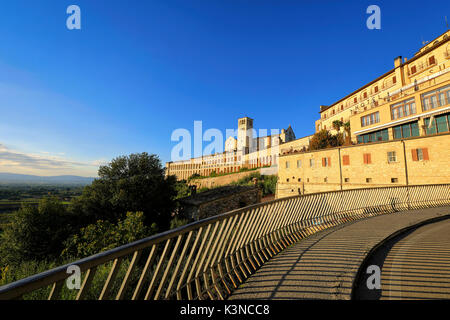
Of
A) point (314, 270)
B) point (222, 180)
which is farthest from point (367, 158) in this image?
point (222, 180)

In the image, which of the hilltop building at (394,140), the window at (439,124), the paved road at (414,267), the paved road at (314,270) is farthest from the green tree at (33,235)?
the window at (439,124)

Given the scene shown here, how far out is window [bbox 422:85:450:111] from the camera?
760 inches

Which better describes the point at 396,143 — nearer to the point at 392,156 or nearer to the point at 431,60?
the point at 392,156

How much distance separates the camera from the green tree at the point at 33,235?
553 inches

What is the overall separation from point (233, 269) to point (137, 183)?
780 inches

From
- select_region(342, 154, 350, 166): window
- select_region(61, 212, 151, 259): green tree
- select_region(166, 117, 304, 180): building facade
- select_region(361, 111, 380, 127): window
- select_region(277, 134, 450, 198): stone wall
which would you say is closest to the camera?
select_region(61, 212, 151, 259): green tree

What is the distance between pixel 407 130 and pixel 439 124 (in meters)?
2.80

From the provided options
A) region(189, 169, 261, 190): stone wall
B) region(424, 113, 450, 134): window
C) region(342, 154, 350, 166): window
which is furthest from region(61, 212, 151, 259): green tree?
region(189, 169, 261, 190): stone wall

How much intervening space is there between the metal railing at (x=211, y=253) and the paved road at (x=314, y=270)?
329 millimetres

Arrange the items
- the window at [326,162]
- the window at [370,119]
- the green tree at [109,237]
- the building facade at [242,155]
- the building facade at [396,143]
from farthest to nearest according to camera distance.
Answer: the building facade at [242,155]
the window at [370,119]
the window at [326,162]
the building facade at [396,143]
the green tree at [109,237]

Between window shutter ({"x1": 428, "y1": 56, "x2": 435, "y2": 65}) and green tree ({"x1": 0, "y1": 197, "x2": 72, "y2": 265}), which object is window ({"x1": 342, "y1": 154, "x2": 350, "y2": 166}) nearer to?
window shutter ({"x1": 428, "y1": 56, "x2": 435, "y2": 65})

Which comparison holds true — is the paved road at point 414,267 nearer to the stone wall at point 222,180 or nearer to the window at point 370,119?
the window at point 370,119

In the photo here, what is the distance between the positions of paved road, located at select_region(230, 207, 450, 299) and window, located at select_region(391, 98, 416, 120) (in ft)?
82.3
